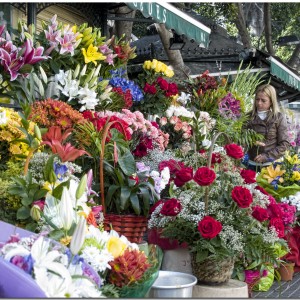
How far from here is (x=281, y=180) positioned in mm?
5293

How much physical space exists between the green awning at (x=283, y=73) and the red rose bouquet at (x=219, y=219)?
658cm

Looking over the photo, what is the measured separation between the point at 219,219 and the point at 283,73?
7370 mm

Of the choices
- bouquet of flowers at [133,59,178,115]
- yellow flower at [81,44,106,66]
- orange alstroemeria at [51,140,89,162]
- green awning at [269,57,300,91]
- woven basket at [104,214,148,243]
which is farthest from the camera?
green awning at [269,57,300,91]

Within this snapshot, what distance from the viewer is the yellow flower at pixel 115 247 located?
2.22 metres

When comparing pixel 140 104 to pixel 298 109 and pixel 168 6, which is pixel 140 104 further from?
pixel 298 109

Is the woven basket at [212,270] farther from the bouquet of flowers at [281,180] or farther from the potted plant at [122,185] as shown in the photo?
the bouquet of flowers at [281,180]

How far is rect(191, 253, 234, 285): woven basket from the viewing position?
3.37 m

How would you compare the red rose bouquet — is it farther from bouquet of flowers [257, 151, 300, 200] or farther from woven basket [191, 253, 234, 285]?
bouquet of flowers [257, 151, 300, 200]

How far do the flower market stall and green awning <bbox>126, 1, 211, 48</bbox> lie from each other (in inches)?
13.7

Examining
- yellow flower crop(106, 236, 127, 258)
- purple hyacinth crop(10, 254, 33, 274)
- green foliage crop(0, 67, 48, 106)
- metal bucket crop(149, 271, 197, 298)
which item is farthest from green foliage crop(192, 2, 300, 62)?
purple hyacinth crop(10, 254, 33, 274)

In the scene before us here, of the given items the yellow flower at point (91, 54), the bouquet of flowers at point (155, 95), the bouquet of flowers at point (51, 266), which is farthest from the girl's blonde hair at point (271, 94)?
the bouquet of flowers at point (51, 266)

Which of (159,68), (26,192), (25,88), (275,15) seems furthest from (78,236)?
(275,15)

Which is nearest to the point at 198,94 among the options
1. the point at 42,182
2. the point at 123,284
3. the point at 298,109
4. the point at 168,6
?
the point at 168,6

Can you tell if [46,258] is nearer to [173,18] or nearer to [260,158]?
[173,18]
